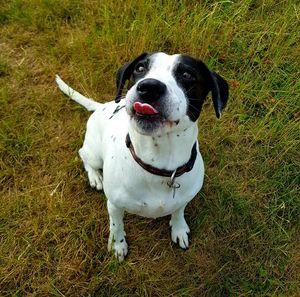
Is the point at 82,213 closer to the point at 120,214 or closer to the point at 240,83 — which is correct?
the point at 120,214

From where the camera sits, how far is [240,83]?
11.3ft

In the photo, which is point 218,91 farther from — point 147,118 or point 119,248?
point 119,248

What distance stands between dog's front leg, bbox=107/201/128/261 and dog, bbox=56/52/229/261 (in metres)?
0.01

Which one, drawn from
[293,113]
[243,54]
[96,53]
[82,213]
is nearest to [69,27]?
[96,53]

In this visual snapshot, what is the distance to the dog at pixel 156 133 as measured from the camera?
1.81 metres

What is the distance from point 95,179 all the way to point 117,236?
487 mm

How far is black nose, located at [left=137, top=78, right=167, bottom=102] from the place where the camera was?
1.75m

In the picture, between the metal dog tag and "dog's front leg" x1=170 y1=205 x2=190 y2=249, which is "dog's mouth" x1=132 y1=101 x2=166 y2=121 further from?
"dog's front leg" x1=170 y1=205 x2=190 y2=249

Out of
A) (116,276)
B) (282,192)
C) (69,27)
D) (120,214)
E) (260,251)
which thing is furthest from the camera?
(69,27)

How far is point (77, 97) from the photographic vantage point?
129 inches

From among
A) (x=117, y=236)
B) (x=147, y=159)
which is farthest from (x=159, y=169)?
(x=117, y=236)

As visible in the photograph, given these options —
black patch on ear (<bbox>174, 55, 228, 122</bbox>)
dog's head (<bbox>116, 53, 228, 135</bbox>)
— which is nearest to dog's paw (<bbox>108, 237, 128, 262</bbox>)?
dog's head (<bbox>116, 53, 228, 135</bbox>)

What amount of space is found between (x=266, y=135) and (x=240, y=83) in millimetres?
478

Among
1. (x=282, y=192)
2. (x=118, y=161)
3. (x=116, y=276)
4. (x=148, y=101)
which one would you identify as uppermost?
(x=148, y=101)
